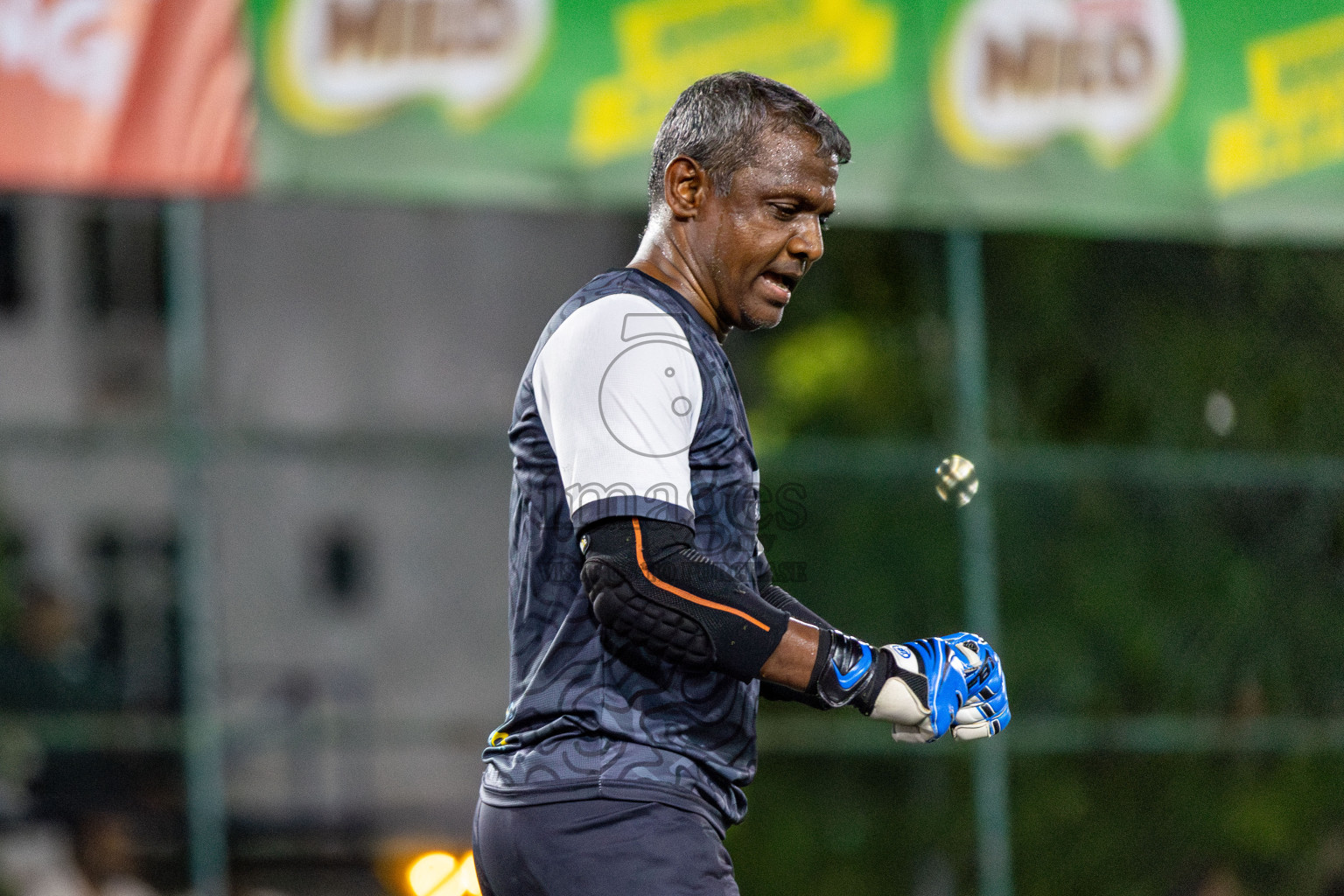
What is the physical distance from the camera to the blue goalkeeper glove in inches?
122

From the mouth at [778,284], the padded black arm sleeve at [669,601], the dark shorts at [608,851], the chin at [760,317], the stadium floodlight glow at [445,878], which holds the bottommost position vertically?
the stadium floodlight glow at [445,878]

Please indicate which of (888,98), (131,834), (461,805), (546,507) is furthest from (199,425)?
(461,805)

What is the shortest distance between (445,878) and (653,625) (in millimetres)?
1601

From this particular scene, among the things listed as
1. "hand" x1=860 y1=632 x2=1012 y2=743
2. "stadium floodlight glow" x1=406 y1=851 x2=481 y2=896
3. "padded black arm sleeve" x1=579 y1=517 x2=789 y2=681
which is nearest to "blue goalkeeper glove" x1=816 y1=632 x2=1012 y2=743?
"hand" x1=860 y1=632 x2=1012 y2=743

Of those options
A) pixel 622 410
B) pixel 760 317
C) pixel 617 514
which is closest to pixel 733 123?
pixel 760 317

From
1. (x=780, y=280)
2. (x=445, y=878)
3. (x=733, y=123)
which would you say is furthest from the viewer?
(x=445, y=878)

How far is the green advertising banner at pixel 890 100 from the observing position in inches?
308

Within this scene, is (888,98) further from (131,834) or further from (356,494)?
(356,494)

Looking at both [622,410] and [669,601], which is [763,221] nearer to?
[622,410]

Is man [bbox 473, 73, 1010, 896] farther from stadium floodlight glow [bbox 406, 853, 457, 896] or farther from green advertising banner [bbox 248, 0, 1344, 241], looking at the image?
green advertising banner [bbox 248, 0, 1344, 241]

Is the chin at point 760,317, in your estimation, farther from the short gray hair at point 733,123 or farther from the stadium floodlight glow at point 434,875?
the stadium floodlight glow at point 434,875

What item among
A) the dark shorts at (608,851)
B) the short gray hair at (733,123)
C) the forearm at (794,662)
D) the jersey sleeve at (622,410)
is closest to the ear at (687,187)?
the short gray hair at (733,123)

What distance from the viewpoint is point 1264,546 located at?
32.9ft

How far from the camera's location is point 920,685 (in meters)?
3.15
